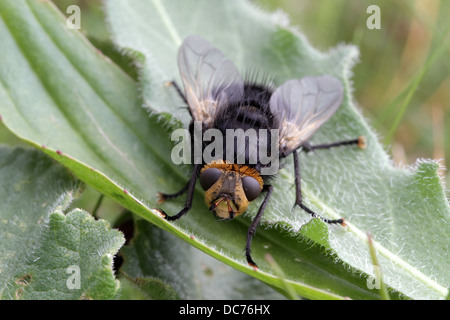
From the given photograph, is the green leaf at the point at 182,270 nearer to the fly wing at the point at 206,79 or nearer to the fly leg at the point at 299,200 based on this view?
the fly leg at the point at 299,200

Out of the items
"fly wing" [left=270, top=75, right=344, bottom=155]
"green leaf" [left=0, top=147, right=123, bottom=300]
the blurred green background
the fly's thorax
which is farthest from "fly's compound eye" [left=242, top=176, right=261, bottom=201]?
the blurred green background

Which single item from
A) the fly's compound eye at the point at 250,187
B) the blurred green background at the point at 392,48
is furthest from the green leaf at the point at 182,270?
the blurred green background at the point at 392,48

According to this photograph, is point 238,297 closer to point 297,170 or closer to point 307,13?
point 297,170

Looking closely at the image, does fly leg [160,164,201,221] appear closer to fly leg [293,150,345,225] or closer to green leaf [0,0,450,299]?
green leaf [0,0,450,299]

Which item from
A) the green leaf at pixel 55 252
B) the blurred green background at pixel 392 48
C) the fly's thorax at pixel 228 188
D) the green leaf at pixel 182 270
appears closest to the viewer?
the green leaf at pixel 55 252
